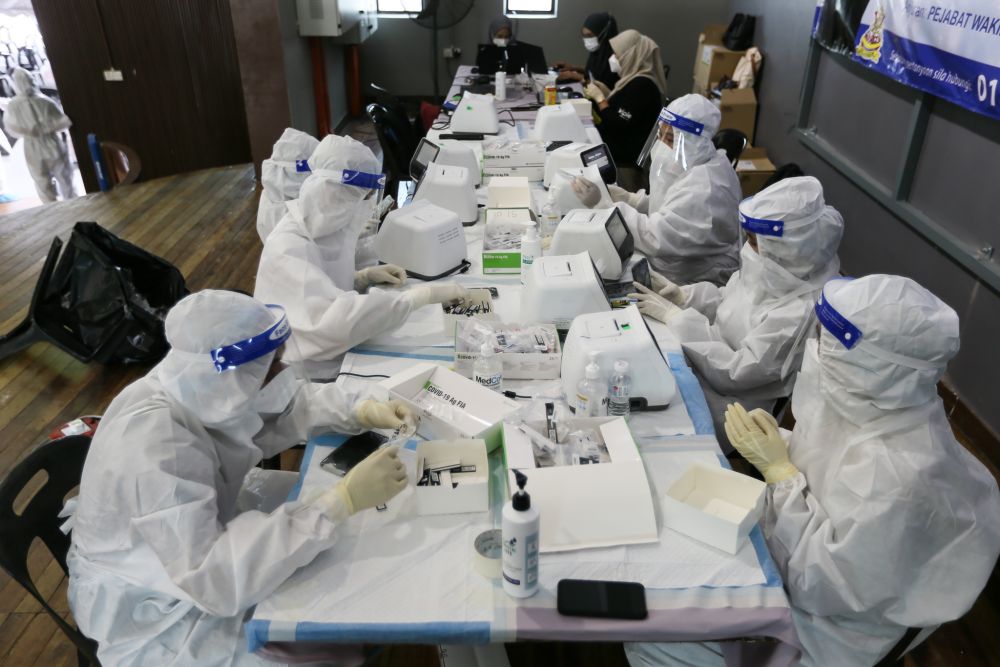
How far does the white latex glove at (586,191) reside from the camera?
273 centimetres

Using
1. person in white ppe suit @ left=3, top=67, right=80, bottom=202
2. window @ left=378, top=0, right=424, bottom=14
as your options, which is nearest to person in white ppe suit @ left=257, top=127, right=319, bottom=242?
person in white ppe suit @ left=3, top=67, right=80, bottom=202

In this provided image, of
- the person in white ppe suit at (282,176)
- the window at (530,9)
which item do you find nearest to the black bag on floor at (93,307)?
the person in white ppe suit at (282,176)

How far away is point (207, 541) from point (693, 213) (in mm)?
2231

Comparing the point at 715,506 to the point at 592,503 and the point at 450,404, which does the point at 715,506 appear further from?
the point at 450,404

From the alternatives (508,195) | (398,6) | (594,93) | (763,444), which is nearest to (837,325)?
(763,444)

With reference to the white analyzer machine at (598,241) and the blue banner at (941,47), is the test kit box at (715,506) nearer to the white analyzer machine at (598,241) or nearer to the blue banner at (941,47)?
the white analyzer machine at (598,241)

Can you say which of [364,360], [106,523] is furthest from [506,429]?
[106,523]

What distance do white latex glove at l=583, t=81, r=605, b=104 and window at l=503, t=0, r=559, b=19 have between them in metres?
2.55

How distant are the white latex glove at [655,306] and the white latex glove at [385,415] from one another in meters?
0.90

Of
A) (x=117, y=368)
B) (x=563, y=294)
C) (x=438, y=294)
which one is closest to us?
(x=563, y=294)

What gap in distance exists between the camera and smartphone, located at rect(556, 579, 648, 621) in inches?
45.8

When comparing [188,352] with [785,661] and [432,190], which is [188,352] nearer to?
[785,661]

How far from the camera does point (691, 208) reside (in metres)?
2.78

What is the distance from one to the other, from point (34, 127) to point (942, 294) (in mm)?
6654
